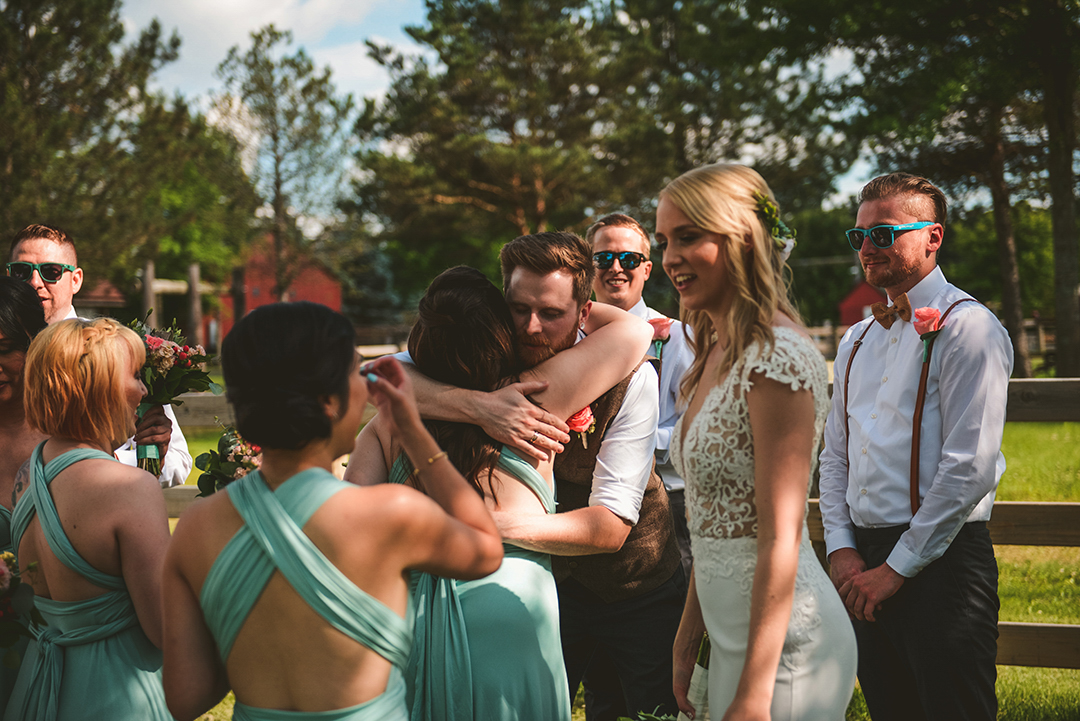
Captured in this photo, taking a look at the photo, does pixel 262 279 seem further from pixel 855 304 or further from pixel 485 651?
pixel 855 304

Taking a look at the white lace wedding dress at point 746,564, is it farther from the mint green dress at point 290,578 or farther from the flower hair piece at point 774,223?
the mint green dress at point 290,578

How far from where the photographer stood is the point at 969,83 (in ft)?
47.2

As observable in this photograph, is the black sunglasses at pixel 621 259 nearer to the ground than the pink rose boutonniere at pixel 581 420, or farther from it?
farther from it

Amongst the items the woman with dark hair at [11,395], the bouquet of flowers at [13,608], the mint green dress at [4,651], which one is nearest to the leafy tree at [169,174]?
the woman with dark hair at [11,395]

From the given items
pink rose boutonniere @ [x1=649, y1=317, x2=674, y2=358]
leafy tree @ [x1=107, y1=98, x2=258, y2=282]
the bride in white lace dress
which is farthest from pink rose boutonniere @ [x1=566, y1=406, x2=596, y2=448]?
leafy tree @ [x1=107, y1=98, x2=258, y2=282]

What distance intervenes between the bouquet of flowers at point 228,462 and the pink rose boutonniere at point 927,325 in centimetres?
260

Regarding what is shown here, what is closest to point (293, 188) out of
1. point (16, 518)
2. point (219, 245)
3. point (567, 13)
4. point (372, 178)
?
point (372, 178)

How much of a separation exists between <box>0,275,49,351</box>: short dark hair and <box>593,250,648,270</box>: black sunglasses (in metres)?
2.77

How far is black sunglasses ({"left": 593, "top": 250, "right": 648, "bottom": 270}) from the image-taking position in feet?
15.1

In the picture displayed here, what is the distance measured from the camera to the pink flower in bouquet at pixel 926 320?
9.96 feet

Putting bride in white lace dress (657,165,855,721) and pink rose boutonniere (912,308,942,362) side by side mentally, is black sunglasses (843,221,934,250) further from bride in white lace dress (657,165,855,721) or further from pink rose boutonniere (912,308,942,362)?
bride in white lace dress (657,165,855,721)

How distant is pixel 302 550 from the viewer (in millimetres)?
1645

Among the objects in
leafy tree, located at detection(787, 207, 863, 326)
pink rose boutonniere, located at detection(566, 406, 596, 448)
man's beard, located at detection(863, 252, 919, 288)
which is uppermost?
leafy tree, located at detection(787, 207, 863, 326)

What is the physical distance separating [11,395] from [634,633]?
2480 millimetres
